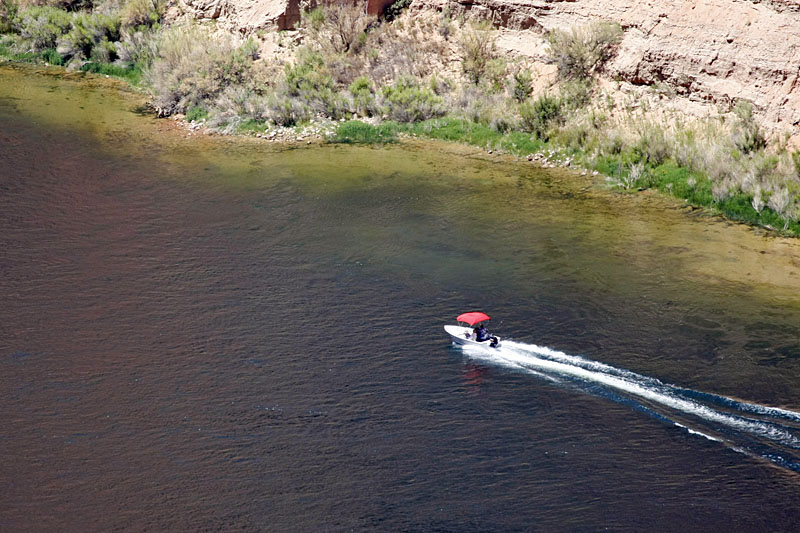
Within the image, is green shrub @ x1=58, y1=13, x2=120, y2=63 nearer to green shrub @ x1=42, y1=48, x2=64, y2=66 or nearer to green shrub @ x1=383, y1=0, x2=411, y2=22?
green shrub @ x1=42, y1=48, x2=64, y2=66

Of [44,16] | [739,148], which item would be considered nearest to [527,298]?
[739,148]

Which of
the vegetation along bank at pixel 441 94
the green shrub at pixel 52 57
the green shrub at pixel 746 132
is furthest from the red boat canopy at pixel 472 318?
the green shrub at pixel 52 57

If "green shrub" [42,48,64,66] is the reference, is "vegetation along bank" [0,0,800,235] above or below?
above

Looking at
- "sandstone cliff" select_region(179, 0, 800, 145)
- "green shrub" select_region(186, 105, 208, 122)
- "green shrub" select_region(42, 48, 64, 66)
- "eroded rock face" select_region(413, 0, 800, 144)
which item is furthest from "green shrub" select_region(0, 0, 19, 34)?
"eroded rock face" select_region(413, 0, 800, 144)

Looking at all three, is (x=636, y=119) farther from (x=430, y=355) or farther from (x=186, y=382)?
(x=186, y=382)

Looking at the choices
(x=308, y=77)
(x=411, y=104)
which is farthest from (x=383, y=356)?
(x=308, y=77)

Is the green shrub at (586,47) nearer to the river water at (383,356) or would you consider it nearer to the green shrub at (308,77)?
the river water at (383,356)
